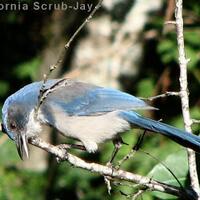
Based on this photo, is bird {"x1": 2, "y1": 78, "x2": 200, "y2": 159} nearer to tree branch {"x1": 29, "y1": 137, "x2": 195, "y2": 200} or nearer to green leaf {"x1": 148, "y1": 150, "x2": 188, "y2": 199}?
green leaf {"x1": 148, "y1": 150, "x2": 188, "y2": 199}

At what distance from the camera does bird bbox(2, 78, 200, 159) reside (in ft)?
Result: 12.8

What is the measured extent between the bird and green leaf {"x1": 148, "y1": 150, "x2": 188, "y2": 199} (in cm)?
27

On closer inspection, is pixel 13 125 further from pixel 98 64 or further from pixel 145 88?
pixel 98 64

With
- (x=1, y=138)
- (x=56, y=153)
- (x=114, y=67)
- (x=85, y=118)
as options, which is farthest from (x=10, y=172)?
(x=56, y=153)

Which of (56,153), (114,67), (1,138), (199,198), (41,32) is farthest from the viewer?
(41,32)

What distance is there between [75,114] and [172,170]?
0.86 m

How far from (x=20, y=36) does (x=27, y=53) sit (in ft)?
0.94

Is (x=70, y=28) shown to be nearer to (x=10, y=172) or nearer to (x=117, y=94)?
(x=10, y=172)

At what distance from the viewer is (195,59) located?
520 cm

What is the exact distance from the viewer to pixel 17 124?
13.1ft

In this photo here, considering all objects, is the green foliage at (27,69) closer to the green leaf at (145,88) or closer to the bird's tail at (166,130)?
the green leaf at (145,88)

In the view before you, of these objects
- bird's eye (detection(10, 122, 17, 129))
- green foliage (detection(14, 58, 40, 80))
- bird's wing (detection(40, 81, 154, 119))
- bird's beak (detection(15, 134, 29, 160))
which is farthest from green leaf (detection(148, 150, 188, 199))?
green foliage (detection(14, 58, 40, 80))

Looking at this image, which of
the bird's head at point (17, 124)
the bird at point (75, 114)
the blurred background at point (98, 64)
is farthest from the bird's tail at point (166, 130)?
the blurred background at point (98, 64)

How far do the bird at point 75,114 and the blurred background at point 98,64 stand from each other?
66cm
